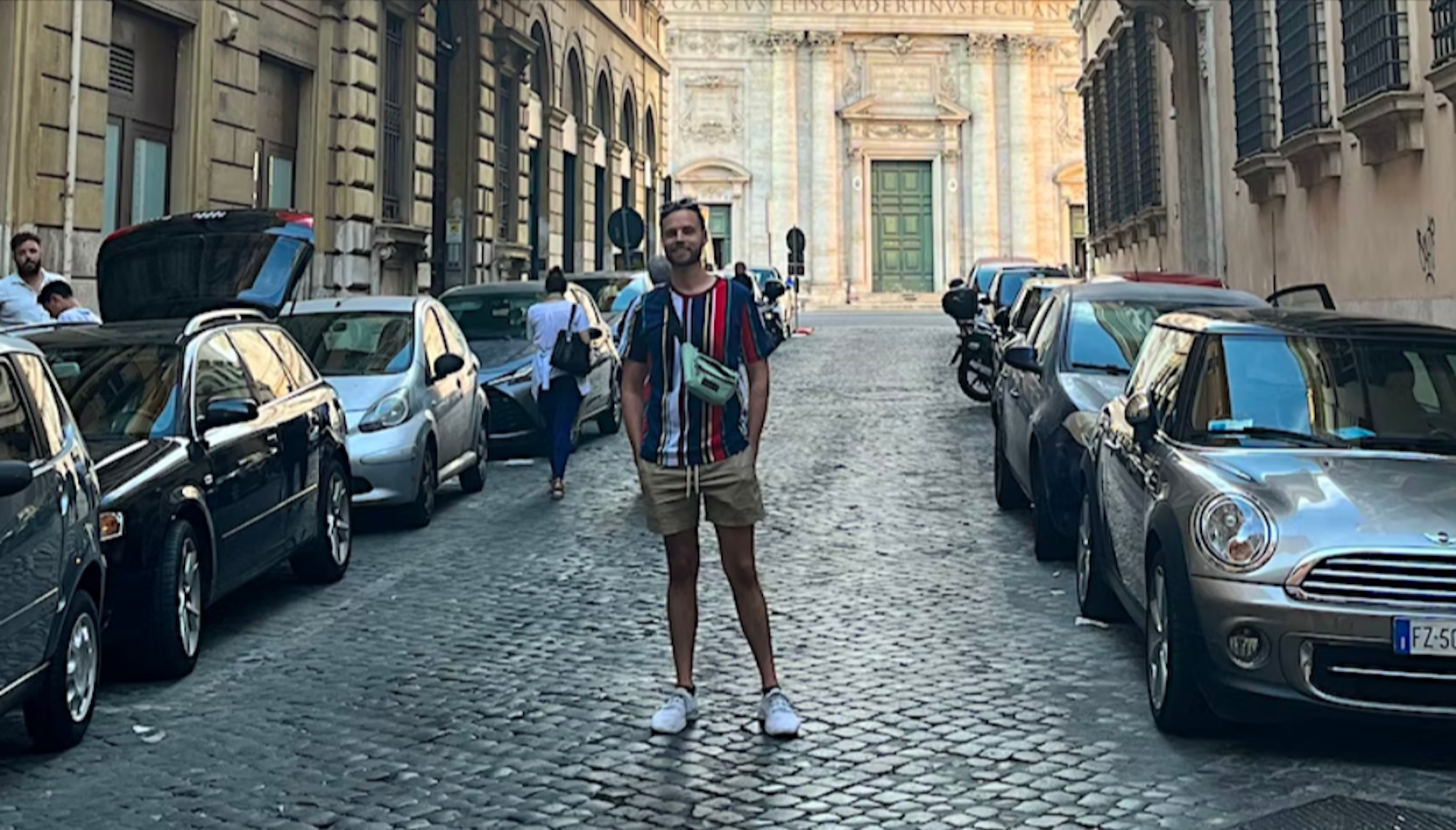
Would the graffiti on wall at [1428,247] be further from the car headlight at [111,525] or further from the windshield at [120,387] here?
the car headlight at [111,525]

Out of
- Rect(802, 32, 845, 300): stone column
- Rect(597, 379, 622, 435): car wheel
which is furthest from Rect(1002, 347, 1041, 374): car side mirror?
Rect(802, 32, 845, 300): stone column

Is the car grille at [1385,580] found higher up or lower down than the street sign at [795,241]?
higher up

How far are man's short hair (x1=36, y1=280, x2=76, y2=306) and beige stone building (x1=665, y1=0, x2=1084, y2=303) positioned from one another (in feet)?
155

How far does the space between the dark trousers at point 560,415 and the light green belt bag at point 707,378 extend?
21.0 feet

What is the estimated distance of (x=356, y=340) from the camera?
11539 millimetres

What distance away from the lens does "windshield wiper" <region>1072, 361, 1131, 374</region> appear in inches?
363

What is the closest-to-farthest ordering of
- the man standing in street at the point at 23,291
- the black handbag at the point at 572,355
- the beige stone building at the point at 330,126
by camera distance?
the man standing in street at the point at 23,291 → the black handbag at the point at 572,355 → the beige stone building at the point at 330,126

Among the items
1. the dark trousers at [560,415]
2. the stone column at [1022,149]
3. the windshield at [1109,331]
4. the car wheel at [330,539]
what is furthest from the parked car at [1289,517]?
the stone column at [1022,149]

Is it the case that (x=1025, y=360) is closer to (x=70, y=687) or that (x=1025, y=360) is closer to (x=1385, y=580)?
(x=1385, y=580)

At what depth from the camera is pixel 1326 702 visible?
16.1 ft

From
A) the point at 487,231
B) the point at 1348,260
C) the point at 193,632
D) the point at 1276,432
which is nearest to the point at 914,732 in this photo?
the point at 1276,432

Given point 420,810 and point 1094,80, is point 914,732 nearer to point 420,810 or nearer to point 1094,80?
point 420,810

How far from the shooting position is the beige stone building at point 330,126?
46.2 feet

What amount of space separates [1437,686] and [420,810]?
10.6 ft
